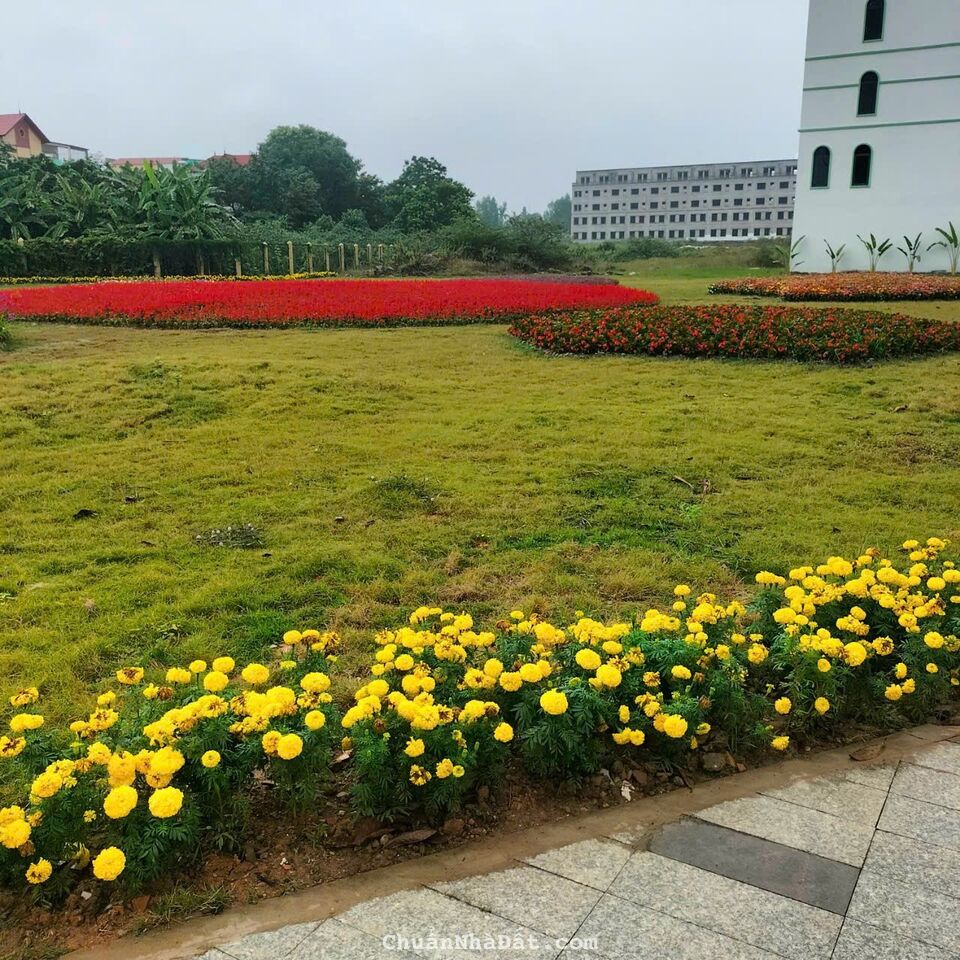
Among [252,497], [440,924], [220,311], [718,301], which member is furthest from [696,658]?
[718,301]

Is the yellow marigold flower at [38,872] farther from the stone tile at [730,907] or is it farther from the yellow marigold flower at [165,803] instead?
the stone tile at [730,907]

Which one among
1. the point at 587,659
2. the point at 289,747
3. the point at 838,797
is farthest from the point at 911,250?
the point at 289,747

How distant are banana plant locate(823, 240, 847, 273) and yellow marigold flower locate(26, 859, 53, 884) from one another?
971 inches

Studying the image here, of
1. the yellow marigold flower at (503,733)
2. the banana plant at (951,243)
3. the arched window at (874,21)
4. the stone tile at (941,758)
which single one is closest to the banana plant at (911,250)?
the banana plant at (951,243)

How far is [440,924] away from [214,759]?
66cm

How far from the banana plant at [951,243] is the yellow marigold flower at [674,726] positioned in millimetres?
23207

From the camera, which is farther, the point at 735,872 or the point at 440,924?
the point at 735,872

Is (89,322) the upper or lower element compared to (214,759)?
upper

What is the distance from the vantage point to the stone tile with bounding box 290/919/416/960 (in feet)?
5.65

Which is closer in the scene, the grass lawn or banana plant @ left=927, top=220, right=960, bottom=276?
the grass lawn

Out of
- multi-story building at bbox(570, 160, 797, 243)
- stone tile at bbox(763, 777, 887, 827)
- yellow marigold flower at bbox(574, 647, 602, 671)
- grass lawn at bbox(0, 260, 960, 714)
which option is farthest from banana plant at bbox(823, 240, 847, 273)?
multi-story building at bbox(570, 160, 797, 243)

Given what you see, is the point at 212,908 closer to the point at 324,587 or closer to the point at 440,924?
the point at 440,924

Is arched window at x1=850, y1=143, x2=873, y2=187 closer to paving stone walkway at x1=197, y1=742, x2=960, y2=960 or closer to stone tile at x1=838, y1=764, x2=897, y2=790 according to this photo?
stone tile at x1=838, y1=764, x2=897, y2=790

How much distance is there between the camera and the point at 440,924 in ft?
5.94
